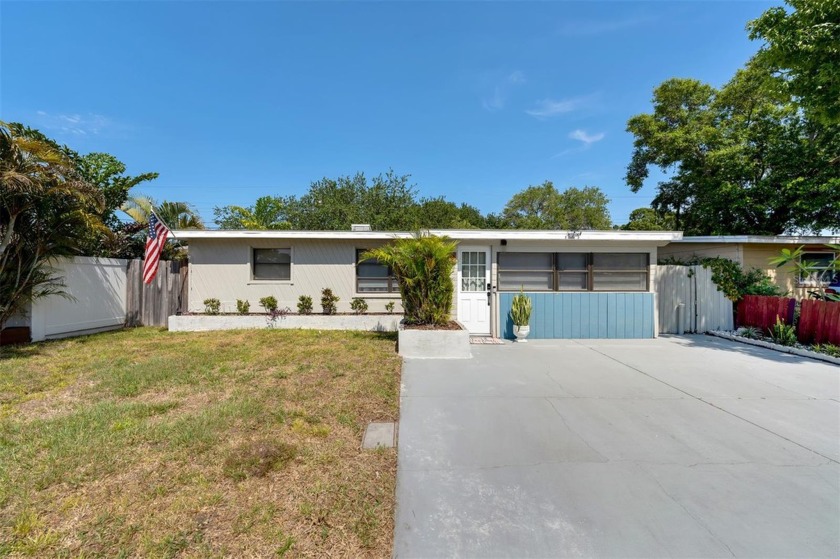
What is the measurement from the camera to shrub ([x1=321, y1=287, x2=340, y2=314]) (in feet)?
30.5

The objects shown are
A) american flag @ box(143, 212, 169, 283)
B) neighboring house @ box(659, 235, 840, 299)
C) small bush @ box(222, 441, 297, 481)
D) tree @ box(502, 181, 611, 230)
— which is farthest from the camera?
tree @ box(502, 181, 611, 230)

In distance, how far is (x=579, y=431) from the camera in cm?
341

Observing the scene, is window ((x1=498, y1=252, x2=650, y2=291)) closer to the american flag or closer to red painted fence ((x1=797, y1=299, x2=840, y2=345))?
red painted fence ((x1=797, y1=299, x2=840, y2=345))

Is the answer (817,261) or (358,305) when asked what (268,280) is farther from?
(817,261)

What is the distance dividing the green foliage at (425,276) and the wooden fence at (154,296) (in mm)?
7005

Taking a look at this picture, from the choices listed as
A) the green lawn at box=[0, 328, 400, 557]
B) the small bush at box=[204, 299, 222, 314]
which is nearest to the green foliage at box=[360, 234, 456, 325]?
the green lawn at box=[0, 328, 400, 557]

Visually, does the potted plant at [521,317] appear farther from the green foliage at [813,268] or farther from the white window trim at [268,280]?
the white window trim at [268,280]

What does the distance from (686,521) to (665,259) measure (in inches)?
383

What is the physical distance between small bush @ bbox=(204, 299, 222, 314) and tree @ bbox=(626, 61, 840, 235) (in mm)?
18229

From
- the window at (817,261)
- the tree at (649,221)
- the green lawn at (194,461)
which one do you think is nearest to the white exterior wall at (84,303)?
the green lawn at (194,461)

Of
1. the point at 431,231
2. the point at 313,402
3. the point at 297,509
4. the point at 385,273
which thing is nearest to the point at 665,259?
the point at 431,231

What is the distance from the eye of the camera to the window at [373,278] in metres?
9.65

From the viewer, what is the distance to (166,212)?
42.2 feet

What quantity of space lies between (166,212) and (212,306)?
6215 millimetres
